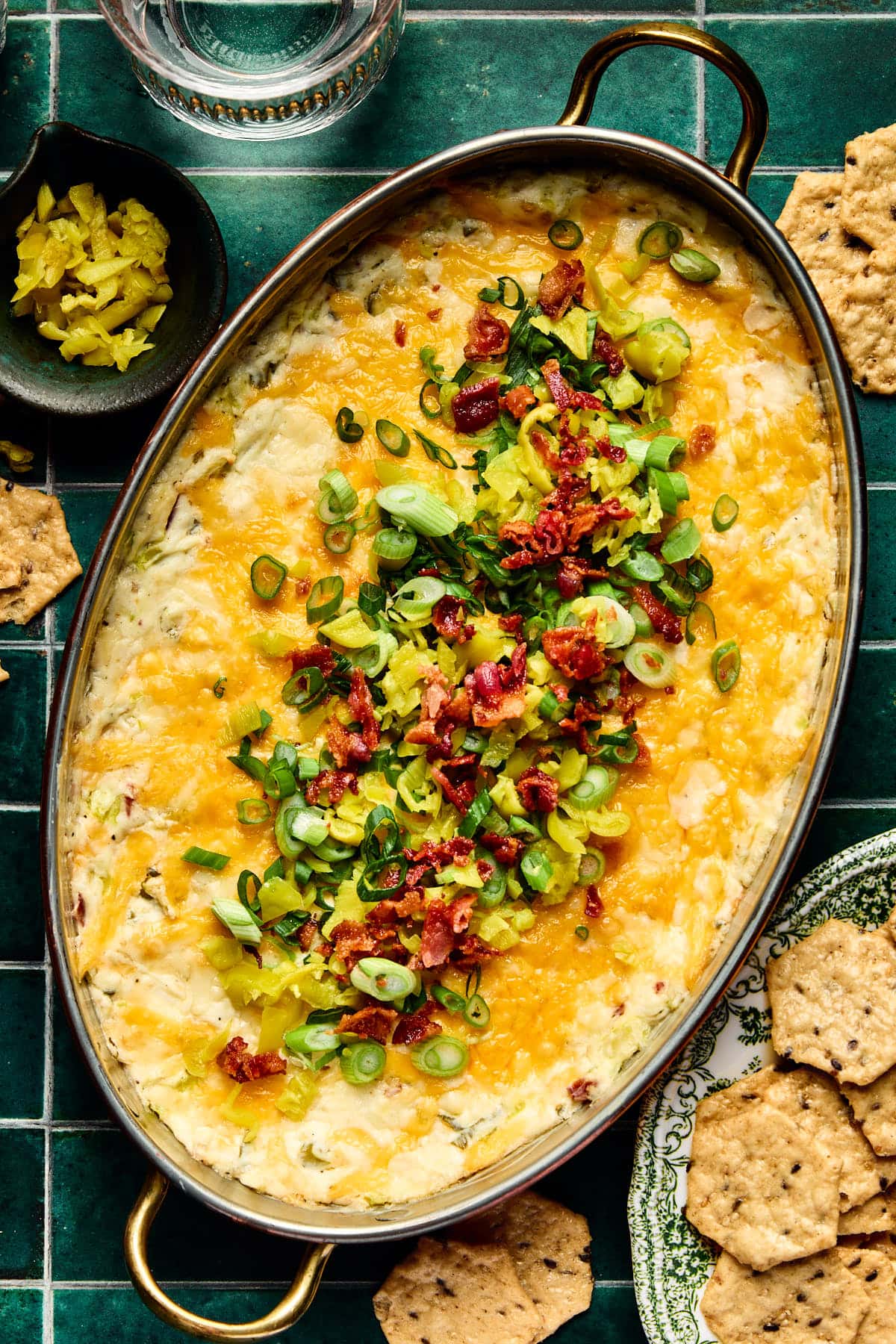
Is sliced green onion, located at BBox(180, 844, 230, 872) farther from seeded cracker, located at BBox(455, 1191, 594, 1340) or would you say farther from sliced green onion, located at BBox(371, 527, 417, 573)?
seeded cracker, located at BBox(455, 1191, 594, 1340)

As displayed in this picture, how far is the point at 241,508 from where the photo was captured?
7.20 ft

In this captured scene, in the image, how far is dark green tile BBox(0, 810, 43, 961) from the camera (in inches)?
101

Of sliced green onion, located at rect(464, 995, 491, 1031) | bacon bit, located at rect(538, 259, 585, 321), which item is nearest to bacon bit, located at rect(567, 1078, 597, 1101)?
sliced green onion, located at rect(464, 995, 491, 1031)

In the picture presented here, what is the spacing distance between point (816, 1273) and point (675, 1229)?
0.29 meters

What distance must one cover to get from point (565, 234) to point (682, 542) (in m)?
0.64

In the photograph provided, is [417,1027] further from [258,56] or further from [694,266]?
[258,56]

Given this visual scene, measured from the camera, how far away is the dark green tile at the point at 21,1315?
8.48ft

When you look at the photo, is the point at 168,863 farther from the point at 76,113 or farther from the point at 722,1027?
the point at 76,113

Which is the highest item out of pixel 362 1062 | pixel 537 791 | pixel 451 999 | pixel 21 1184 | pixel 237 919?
pixel 537 791

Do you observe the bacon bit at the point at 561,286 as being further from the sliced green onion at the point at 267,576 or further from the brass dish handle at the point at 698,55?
the sliced green onion at the point at 267,576

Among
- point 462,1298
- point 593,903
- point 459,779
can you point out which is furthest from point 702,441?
point 462,1298

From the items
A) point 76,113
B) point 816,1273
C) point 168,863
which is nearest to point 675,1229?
point 816,1273

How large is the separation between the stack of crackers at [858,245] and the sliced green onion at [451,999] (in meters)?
1.53

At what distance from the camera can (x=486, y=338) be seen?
2209 mm
